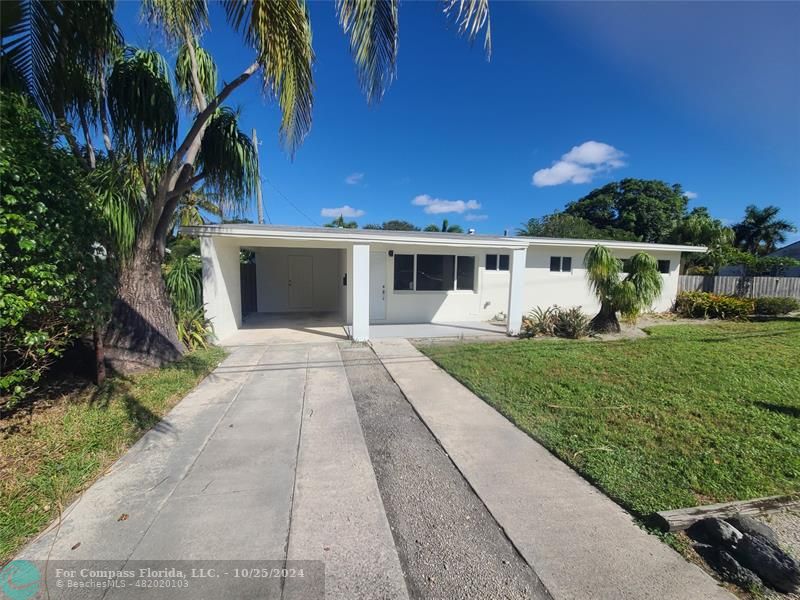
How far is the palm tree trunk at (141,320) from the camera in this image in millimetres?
5148

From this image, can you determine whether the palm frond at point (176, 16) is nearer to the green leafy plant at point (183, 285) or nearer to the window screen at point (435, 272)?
the green leafy plant at point (183, 285)

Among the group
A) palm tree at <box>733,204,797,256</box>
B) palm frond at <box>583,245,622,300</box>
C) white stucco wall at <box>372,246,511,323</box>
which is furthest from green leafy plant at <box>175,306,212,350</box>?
palm tree at <box>733,204,797,256</box>

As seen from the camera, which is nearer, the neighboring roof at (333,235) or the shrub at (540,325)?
the neighboring roof at (333,235)

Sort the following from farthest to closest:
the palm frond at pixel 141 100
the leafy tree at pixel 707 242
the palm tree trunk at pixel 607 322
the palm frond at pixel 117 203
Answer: the leafy tree at pixel 707 242 → the palm tree trunk at pixel 607 322 → the palm frond at pixel 141 100 → the palm frond at pixel 117 203

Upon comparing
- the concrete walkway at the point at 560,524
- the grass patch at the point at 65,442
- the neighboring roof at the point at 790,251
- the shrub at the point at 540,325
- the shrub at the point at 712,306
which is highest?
the neighboring roof at the point at 790,251

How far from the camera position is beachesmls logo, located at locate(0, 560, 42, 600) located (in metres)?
1.74

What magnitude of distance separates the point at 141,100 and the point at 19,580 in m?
5.45

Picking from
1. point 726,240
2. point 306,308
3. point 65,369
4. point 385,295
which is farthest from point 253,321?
point 726,240

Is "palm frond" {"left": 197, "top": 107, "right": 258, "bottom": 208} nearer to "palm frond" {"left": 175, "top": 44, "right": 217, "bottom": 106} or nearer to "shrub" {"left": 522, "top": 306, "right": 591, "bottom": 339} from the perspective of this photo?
"palm frond" {"left": 175, "top": 44, "right": 217, "bottom": 106}

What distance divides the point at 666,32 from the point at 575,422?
7.00 meters

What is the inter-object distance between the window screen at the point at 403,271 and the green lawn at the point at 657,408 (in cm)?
322

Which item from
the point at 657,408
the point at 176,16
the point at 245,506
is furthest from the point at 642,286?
the point at 176,16

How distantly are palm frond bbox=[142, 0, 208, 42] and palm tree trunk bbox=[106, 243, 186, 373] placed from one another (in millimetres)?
3061

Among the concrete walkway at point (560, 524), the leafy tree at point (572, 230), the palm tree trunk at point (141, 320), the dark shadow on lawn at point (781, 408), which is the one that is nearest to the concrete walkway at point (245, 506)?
the concrete walkway at point (560, 524)
